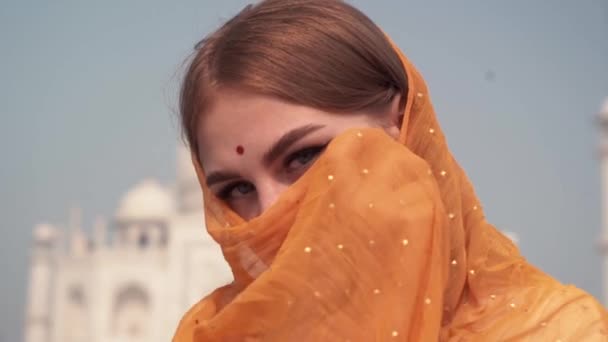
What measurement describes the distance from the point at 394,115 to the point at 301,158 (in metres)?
0.09

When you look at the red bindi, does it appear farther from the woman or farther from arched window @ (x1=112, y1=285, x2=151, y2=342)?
arched window @ (x1=112, y1=285, x2=151, y2=342)

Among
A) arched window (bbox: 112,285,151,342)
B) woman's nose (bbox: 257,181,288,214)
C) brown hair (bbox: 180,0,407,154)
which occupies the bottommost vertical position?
arched window (bbox: 112,285,151,342)

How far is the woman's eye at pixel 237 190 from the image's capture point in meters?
0.87

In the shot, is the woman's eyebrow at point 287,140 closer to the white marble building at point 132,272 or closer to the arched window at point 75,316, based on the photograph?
the white marble building at point 132,272

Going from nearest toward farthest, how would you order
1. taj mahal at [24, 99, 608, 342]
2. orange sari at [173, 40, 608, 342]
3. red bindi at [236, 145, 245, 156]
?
1. orange sari at [173, 40, 608, 342]
2. red bindi at [236, 145, 245, 156]
3. taj mahal at [24, 99, 608, 342]

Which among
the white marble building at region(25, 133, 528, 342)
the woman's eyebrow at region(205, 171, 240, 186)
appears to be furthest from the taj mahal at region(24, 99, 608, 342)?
the woman's eyebrow at region(205, 171, 240, 186)

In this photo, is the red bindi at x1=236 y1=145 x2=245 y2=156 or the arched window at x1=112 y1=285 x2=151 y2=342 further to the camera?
the arched window at x1=112 y1=285 x2=151 y2=342

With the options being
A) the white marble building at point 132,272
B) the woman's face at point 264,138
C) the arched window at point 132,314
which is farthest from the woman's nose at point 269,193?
the arched window at point 132,314

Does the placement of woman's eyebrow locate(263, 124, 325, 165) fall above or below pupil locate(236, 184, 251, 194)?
above

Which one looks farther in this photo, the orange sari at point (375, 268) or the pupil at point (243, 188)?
the pupil at point (243, 188)

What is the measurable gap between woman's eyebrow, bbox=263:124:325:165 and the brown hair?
21 mm

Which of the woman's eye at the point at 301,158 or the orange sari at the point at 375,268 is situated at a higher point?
the woman's eye at the point at 301,158

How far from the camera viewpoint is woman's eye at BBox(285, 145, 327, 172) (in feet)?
2.66

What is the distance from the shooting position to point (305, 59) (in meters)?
0.82
